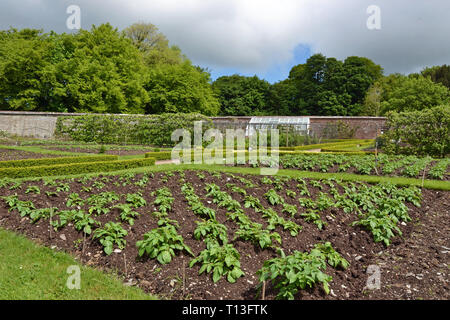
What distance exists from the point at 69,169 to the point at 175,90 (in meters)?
27.2

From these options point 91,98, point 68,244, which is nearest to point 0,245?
point 68,244

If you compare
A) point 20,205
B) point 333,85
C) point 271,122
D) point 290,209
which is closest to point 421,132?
point 290,209

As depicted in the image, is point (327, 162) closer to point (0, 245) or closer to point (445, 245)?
point (445, 245)

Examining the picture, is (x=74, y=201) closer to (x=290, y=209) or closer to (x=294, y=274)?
(x=290, y=209)

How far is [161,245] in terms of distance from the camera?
415 cm

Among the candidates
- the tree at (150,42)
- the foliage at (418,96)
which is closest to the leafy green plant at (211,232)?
the foliage at (418,96)

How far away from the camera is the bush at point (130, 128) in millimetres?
22438

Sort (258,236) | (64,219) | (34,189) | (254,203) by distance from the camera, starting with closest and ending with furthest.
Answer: (258,236) < (64,219) < (254,203) < (34,189)

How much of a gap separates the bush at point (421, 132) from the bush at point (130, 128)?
11935mm

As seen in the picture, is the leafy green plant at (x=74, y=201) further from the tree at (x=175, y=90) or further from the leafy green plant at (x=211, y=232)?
the tree at (x=175, y=90)

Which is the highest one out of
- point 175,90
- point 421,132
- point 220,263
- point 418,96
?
point 175,90

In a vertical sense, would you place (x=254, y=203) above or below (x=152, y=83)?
below

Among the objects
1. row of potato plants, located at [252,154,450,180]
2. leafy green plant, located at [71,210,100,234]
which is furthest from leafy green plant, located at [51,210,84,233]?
row of potato plants, located at [252,154,450,180]
